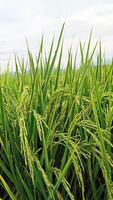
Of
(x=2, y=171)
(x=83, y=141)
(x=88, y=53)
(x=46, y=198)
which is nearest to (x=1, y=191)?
(x=2, y=171)

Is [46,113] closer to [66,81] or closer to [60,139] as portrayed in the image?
[60,139]

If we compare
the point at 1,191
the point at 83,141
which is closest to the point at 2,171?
the point at 1,191

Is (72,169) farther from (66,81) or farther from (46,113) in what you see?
(66,81)

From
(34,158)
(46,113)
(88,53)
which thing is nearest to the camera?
(34,158)

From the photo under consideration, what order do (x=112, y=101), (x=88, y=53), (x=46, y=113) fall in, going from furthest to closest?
(x=88, y=53) < (x=112, y=101) < (x=46, y=113)

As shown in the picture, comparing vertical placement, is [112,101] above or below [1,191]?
above

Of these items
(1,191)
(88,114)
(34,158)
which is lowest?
(1,191)

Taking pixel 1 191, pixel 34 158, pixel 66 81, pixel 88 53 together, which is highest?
pixel 88 53

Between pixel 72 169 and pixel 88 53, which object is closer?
pixel 72 169

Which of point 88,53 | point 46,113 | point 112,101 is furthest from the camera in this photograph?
point 88,53
